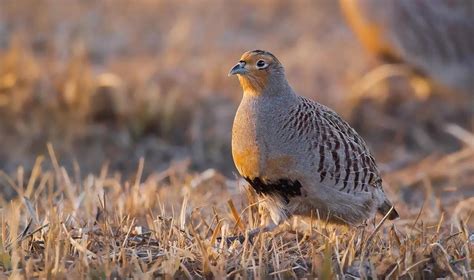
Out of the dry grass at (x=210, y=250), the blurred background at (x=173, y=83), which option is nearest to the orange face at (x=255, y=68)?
the dry grass at (x=210, y=250)

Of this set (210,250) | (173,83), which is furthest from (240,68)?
(173,83)

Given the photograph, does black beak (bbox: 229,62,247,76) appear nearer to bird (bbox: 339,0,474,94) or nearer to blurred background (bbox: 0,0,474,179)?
blurred background (bbox: 0,0,474,179)

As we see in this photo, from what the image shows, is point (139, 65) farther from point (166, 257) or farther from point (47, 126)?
point (166, 257)

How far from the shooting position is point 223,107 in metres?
8.02

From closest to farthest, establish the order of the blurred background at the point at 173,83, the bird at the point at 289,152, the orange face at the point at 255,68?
the bird at the point at 289,152
the orange face at the point at 255,68
the blurred background at the point at 173,83

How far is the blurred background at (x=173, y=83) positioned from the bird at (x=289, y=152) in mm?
2988

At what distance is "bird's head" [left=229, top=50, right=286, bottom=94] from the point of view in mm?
4152

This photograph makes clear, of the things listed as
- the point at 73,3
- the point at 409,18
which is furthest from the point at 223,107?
the point at 73,3

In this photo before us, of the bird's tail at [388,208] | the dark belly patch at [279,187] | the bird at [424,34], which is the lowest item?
the bird's tail at [388,208]

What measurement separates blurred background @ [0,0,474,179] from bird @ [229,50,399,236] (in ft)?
9.80

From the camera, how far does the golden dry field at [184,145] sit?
3713 mm

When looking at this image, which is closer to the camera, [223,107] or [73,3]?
[223,107]

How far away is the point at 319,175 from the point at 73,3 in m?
→ 6.52

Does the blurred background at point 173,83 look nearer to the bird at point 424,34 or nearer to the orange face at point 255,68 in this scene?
the bird at point 424,34
